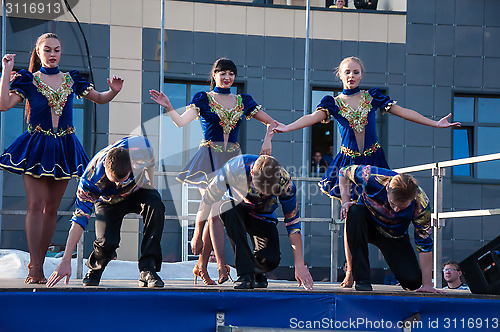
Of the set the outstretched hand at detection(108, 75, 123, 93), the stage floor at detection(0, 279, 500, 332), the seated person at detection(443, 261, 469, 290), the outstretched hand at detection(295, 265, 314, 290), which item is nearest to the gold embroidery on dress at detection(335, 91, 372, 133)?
the outstretched hand at detection(295, 265, 314, 290)

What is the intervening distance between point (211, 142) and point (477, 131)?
6400 millimetres

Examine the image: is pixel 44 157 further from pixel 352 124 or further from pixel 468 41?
pixel 468 41

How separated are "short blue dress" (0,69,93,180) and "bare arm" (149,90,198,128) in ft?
1.80

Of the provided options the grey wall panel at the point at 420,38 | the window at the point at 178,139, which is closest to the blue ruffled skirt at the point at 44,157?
the window at the point at 178,139

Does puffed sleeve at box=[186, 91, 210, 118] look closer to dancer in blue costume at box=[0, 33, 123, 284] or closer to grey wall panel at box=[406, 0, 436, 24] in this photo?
dancer in blue costume at box=[0, 33, 123, 284]

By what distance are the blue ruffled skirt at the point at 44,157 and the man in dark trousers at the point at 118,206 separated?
0.42m

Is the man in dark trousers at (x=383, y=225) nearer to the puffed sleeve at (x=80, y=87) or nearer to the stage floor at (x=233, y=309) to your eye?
the stage floor at (x=233, y=309)

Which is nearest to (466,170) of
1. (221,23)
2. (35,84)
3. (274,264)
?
(221,23)

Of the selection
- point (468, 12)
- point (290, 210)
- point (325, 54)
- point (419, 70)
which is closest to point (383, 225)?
point (290, 210)

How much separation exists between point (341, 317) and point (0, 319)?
5.45 feet

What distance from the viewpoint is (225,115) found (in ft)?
15.1

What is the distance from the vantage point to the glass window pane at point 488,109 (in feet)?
32.8

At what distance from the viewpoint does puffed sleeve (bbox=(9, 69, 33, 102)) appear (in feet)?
13.9
